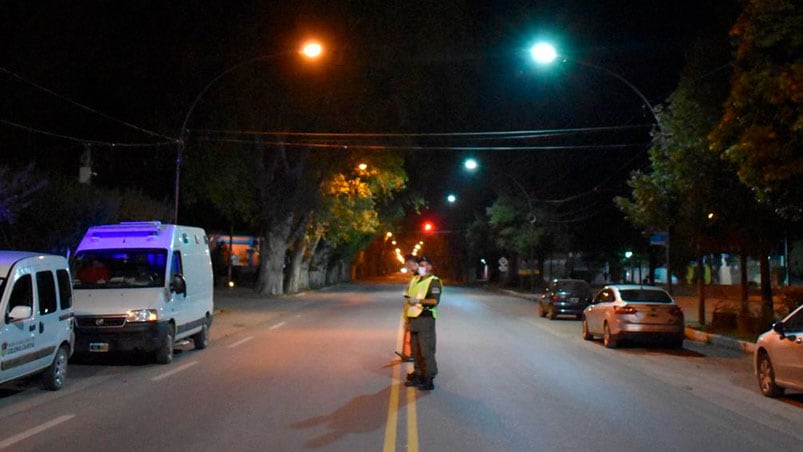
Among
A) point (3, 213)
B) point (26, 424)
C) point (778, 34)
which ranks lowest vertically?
point (26, 424)

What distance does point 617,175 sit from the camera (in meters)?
49.7

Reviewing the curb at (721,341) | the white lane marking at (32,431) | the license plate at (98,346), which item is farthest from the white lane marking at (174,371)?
the curb at (721,341)

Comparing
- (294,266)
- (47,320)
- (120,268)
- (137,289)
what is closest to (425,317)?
(47,320)

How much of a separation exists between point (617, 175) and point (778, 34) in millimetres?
37488

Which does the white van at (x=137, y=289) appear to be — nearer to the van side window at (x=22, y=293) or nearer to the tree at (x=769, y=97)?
the van side window at (x=22, y=293)

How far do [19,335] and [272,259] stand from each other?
34.9 m

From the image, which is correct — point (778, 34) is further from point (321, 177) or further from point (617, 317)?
point (321, 177)

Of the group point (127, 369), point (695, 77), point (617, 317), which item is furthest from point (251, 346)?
point (695, 77)

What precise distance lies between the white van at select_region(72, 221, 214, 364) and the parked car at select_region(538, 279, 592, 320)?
49.1 ft

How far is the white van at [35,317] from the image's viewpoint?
10672 millimetres

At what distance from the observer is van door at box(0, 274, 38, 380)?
34.4 feet

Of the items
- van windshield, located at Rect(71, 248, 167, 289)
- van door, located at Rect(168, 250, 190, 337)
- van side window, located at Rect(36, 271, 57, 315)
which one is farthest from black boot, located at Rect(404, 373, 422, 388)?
van windshield, located at Rect(71, 248, 167, 289)

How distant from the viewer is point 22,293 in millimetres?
11359

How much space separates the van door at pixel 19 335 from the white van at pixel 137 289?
3328 millimetres
